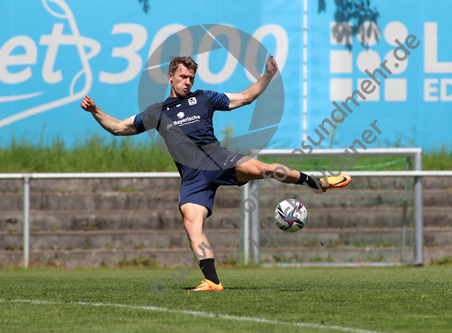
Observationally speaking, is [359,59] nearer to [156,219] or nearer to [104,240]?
[156,219]

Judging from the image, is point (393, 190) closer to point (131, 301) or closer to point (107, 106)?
point (107, 106)

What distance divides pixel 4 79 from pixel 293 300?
9.30 meters

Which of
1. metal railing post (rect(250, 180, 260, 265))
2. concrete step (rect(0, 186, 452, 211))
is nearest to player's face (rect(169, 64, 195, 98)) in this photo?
metal railing post (rect(250, 180, 260, 265))

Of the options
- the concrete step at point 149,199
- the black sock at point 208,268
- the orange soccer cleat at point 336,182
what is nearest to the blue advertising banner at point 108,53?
the concrete step at point 149,199

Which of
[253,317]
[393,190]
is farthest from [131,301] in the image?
[393,190]

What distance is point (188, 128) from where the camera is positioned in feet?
16.7

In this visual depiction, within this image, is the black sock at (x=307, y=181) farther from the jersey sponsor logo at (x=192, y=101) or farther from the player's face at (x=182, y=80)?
the player's face at (x=182, y=80)

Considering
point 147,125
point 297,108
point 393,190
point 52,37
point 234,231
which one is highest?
point 52,37

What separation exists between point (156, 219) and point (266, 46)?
4.11 meters

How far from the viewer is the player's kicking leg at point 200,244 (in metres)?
4.85

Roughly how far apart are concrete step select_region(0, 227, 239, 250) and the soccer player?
507 centimetres

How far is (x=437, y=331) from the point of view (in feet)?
9.77

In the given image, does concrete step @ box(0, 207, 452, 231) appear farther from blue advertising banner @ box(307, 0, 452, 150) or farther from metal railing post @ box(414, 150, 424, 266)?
blue advertising banner @ box(307, 0, 452, 150)

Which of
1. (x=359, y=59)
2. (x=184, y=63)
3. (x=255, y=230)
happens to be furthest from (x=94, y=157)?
(x=184, y=63)
